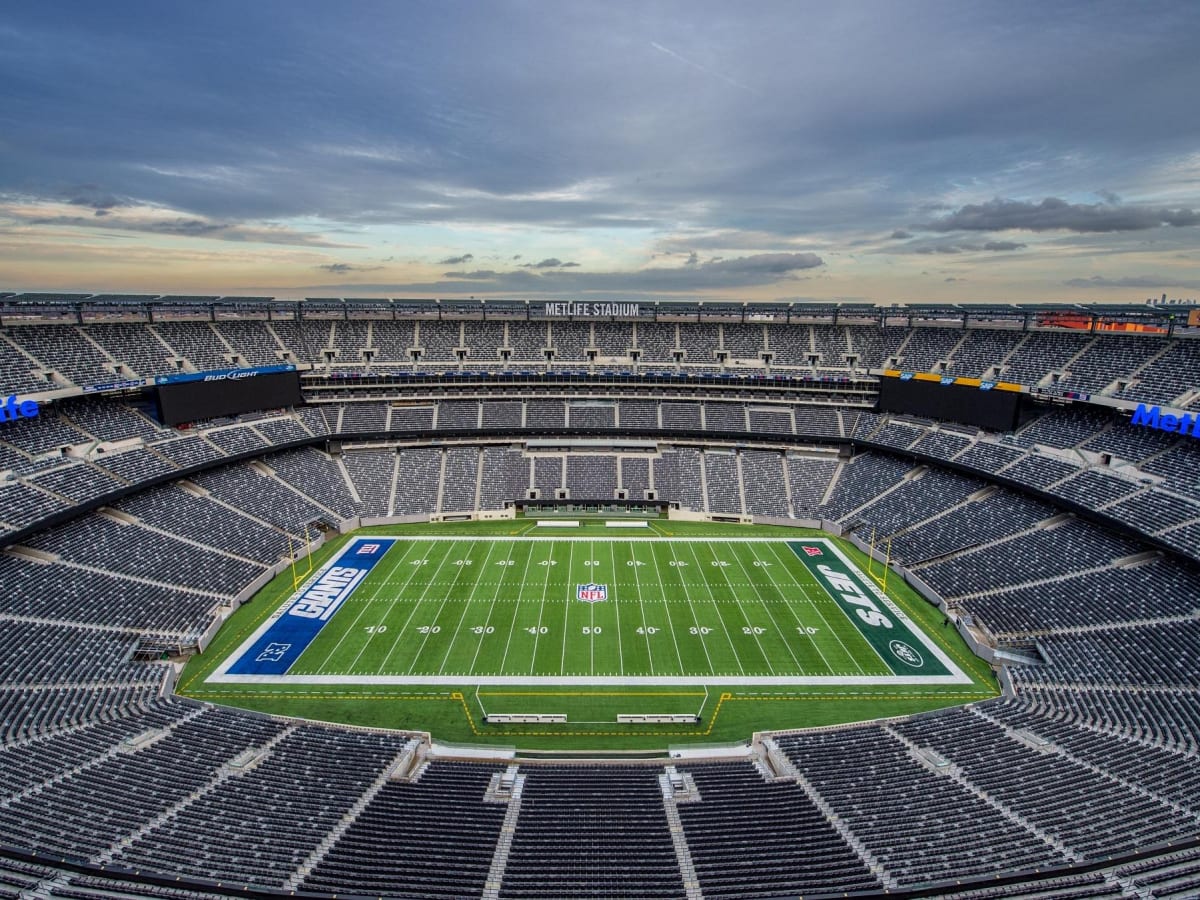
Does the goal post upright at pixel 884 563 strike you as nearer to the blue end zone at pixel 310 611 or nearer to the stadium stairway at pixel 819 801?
the stadium stairway at pixel 819 801

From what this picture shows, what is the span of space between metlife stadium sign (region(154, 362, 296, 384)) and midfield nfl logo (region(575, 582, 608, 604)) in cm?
3361

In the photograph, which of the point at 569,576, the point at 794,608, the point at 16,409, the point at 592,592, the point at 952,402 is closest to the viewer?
the point at 794,608

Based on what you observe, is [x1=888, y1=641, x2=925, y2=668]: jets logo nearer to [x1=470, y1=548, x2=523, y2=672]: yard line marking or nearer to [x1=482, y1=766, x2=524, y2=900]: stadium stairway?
[x1=470, y1=548, x2=523, y2=672]: yard line marking

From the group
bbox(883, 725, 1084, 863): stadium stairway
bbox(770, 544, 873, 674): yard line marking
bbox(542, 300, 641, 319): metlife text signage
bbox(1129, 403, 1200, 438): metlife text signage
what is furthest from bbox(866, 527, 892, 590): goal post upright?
bbox(542, 300, 641, 319): metlife text signage

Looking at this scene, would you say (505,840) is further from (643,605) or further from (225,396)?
(225,396)

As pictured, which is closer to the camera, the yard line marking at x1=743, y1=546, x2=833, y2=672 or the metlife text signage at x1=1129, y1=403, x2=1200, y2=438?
the yard line marking at x1=743, y1=546, x2=833, y2=672

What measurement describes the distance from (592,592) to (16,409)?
36.2 m

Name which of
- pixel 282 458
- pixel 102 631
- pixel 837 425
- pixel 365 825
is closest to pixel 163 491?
pixel 282 458

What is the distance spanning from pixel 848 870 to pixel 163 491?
45097 mm

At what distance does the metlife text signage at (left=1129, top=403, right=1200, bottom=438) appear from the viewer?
34000 millimetres

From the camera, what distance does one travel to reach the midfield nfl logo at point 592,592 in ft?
121

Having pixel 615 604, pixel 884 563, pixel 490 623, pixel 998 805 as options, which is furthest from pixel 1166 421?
pixel 490 623

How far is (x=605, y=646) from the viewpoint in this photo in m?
32.1

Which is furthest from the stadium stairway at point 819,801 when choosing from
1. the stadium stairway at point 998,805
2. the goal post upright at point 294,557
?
the goal post upright at point 294,557
